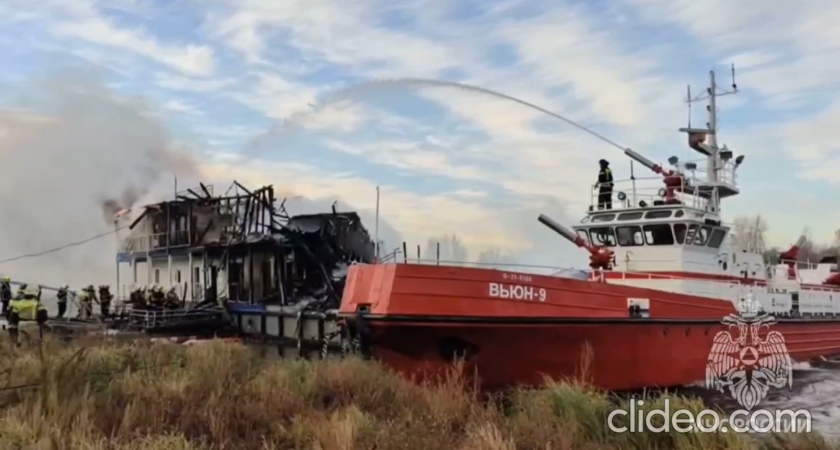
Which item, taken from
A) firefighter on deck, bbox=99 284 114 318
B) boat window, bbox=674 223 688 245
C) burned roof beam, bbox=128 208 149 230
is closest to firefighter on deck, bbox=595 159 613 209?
boat window, bbox=674 223 688 245

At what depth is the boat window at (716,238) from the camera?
15547mm

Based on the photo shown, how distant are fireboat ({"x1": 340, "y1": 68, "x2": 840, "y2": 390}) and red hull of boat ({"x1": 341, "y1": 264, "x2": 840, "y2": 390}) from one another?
0.02m

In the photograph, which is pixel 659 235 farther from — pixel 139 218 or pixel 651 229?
pixel 139 218

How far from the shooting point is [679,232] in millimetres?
14875

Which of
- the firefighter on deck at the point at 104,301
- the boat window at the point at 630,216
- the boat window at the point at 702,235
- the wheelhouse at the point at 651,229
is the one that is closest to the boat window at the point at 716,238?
the wheelhouse at the point at 651,229

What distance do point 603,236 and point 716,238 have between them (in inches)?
93.9

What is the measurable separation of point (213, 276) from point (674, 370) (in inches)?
775

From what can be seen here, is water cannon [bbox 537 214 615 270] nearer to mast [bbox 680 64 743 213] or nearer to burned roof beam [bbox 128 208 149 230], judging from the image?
mast [bbox 680 64 743 213]

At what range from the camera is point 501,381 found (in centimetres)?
1109

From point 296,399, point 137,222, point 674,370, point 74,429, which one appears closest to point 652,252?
point 674,370

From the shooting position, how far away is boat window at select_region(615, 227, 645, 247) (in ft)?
50.3

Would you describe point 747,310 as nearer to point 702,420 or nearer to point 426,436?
point 702,420

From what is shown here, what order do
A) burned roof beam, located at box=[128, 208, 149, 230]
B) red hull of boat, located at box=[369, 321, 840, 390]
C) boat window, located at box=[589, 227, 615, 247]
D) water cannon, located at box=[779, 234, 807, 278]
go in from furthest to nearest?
burned roof beam, located at box=[128, 208, 149, 230]
water cannon, located at box=[779, 234, 807, 278]
boat window, located at box=[589, 227, 615, 247]
red hull of boat, located at box=[369, 321, 840, 390]

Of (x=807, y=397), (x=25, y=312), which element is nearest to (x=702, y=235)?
(x=807, y=397)
